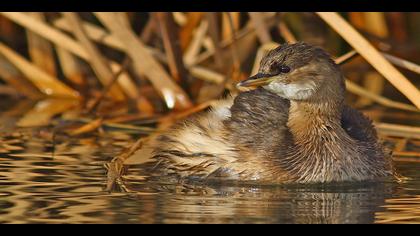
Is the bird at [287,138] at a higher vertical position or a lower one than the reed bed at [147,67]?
lower

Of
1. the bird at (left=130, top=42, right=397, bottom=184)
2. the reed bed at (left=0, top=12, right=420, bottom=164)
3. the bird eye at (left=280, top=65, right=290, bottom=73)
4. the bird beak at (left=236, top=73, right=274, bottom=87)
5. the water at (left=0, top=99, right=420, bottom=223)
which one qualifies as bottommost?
the water at (left=0, top=99, right=420, bottom=223)

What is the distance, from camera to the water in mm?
5438

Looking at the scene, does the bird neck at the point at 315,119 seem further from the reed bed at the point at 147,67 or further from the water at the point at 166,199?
the reed bed at the point at 147,67

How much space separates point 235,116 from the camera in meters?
7.11

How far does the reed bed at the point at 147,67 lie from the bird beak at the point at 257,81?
3.25 feet

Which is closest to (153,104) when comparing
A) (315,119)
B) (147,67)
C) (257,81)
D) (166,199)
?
(147,67)

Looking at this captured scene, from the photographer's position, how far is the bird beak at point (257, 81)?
6.79 metres

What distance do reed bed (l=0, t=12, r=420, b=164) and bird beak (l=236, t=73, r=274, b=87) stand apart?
39.0 inches

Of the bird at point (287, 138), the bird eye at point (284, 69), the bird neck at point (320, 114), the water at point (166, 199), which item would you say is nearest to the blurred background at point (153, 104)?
the water at point (166, 199)

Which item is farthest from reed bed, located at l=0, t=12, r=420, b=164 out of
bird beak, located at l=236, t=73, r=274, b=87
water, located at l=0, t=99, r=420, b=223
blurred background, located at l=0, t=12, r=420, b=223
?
bird beak, located at l=236, t=73, r=274, b=87

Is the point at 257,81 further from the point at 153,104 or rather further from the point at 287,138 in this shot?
the point at 153,104

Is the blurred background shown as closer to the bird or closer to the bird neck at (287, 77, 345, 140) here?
the bird
